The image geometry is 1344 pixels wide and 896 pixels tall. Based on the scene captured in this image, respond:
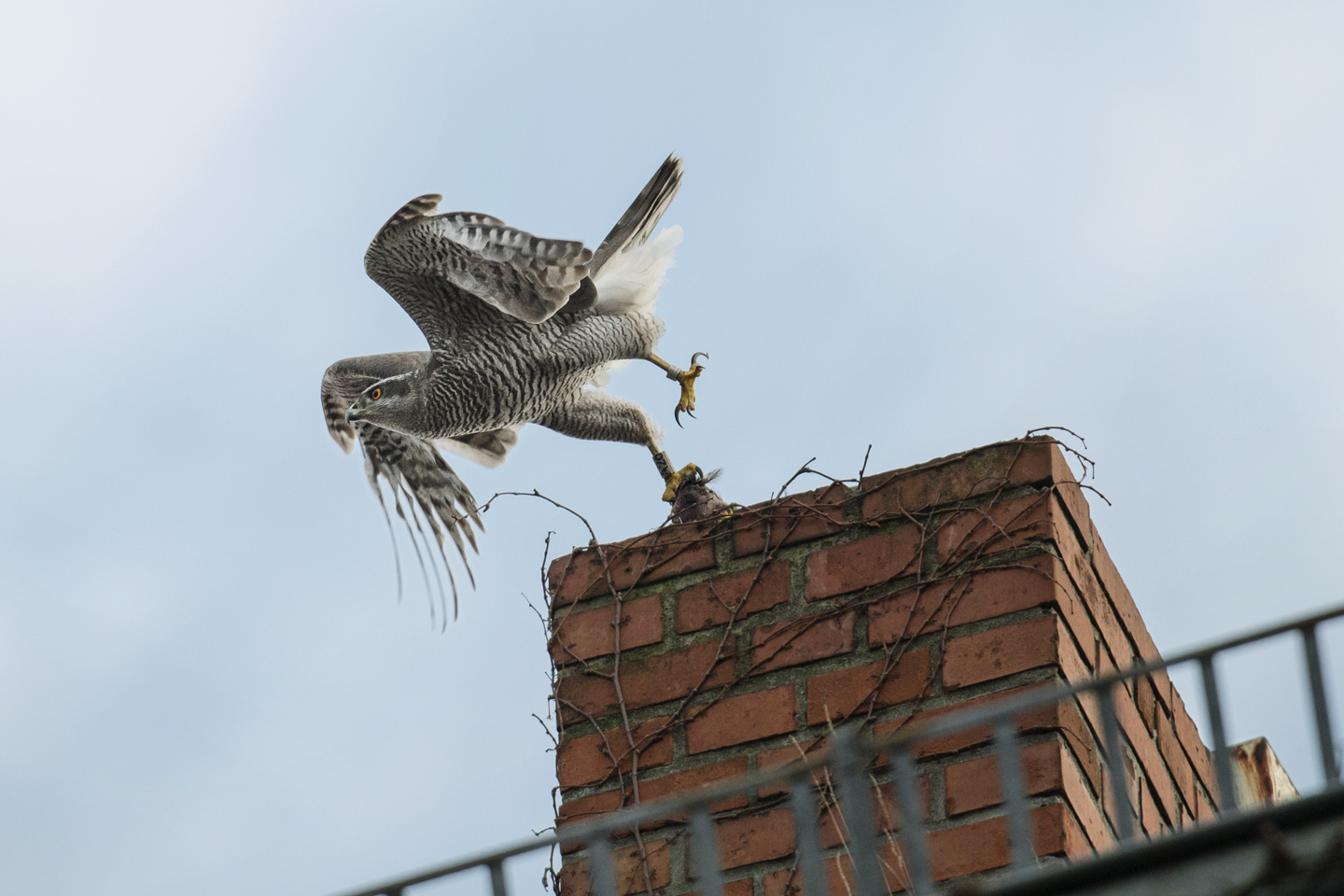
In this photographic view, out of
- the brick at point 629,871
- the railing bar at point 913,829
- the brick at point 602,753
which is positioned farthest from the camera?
the brick at point 602,753

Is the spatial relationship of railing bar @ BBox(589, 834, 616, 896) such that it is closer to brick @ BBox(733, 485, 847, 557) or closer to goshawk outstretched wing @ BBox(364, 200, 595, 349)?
brick @ BBox(733, 485, 847, 557)

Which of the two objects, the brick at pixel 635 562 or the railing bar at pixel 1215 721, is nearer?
the railing bar at pixel 1215 721

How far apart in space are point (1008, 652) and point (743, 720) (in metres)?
0.48

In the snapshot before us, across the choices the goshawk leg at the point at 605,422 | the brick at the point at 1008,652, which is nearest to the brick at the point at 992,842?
the brick at the point at 1008,652

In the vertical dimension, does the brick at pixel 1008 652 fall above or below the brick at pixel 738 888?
above

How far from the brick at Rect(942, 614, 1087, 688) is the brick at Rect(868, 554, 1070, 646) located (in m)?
0.04

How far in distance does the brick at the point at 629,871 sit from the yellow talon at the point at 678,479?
1355 mm

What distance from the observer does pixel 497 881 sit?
6.61 feet

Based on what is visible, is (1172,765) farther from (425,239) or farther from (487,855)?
(425,239)

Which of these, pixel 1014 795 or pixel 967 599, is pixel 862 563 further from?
pixel 1014 795

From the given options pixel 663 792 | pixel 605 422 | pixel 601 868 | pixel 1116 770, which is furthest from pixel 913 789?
pixel 605 422

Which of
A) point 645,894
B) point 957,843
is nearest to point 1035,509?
point 957,843

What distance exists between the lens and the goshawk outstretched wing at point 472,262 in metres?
5.24

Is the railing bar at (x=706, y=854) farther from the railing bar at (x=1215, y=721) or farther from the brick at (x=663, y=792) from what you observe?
the brick at (x=663, y=792)
